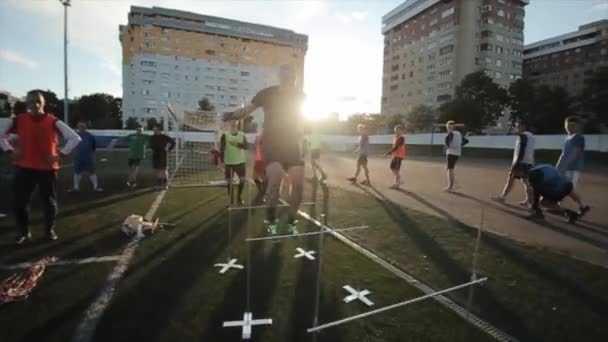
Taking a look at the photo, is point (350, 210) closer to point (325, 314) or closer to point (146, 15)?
point (325, 314)

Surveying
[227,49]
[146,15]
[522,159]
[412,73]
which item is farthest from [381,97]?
[522,159]

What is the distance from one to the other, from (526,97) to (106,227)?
60563mm

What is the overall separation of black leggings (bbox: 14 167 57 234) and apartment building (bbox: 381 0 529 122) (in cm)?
9061

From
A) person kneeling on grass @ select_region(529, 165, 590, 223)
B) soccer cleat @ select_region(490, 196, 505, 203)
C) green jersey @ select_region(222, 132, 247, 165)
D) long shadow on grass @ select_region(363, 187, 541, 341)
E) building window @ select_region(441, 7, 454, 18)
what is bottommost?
long shadow on grass @ select_region(363, 187, 541, 341)

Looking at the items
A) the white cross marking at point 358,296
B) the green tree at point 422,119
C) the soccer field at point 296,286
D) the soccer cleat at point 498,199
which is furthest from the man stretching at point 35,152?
the green tree at point 422,119

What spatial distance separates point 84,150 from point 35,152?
231 inches

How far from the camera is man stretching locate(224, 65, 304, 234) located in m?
4.05

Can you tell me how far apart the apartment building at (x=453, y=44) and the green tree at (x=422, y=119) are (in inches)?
909

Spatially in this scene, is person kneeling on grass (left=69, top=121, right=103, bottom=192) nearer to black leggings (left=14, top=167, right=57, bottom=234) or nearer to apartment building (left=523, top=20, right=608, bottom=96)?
black leggings (left=14, top=167, right=57, bottom=234)

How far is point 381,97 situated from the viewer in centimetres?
11288

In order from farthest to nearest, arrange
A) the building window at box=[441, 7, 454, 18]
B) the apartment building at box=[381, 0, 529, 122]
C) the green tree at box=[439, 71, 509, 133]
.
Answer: the building window at box=[441, 7, 454, 18], the apartment building at box=[381, 0, 529, 122], the green tree at box=[439, 71, 509, 133]

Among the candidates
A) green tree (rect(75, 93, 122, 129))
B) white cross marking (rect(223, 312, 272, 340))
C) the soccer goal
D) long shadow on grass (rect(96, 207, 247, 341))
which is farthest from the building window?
Result: white cross marking (rect(223, 312, 272, 340))

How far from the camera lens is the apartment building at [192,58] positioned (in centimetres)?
10019

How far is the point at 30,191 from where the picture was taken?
17.8 ft
